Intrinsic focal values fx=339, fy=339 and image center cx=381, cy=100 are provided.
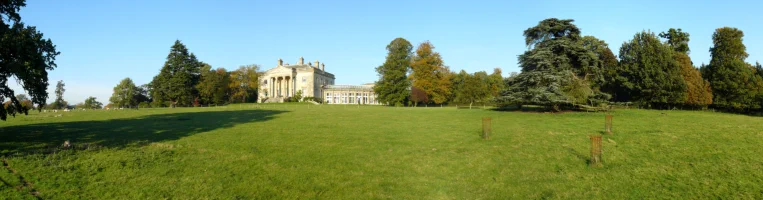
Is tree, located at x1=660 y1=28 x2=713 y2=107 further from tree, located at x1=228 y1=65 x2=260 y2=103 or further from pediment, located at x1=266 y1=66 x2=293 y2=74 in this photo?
pediment, located at x1=266 y1=66 x2=293 y2=74

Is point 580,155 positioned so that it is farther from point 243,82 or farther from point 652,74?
point 243,82

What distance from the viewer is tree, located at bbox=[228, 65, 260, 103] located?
70.0m

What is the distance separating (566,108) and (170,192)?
3093 cm

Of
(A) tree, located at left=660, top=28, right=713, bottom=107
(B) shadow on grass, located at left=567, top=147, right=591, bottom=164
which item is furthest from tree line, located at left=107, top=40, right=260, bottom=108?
(A) tree, located at left=660, top=28, right=713, bottom=107

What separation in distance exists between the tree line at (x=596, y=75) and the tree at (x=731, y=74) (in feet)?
0.24

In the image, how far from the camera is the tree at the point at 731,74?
34.2 metres

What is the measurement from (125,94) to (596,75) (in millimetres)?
82850

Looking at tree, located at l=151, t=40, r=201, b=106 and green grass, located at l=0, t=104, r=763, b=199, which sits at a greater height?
tree, located at l=151, t=40, r=201, b=106

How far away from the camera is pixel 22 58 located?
37.8ft

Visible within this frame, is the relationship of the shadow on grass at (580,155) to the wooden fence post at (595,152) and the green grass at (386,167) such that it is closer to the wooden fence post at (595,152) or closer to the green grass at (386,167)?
the green grass at (386,167)

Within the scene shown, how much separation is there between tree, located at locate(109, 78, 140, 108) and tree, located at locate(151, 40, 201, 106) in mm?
12187

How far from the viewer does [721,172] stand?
347 inches

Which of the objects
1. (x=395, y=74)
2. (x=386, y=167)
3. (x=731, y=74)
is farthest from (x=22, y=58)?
A: (x=731, y=74)

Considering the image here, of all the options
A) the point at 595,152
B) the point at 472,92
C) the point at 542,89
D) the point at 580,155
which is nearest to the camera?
the point at 595,152
